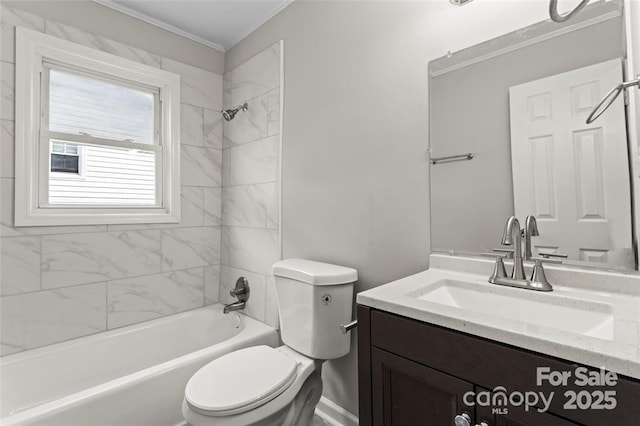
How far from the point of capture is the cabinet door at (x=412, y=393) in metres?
0.75

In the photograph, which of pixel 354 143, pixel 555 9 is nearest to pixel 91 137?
pixel 354 143

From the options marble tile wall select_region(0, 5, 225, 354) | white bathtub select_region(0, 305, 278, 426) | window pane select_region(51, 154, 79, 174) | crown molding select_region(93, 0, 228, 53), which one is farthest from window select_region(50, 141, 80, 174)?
white bathtub select_region(0, 305, 278, 426)

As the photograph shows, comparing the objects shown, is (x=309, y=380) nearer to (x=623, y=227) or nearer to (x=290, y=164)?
(x=290, y=164)

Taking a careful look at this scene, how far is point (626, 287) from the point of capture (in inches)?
35.9

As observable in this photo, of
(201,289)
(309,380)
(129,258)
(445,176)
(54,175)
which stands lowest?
(309,380)

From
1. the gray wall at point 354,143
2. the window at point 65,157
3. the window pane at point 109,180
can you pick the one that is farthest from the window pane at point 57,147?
the gray wall at point 354,143

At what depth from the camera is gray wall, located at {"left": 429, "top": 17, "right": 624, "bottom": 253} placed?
1.06m

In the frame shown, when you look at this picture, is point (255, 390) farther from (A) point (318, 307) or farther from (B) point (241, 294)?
(B) point (241, 294)

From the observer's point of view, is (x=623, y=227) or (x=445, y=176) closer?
(x=623, y=227)

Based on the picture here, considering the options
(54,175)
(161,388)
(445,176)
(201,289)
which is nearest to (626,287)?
(445,176)

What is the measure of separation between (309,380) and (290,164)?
123 centimetres

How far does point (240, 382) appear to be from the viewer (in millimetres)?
1254

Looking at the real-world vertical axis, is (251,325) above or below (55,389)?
above

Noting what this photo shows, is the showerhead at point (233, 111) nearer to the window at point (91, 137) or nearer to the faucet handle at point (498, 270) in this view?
the window at point (91, 137)
